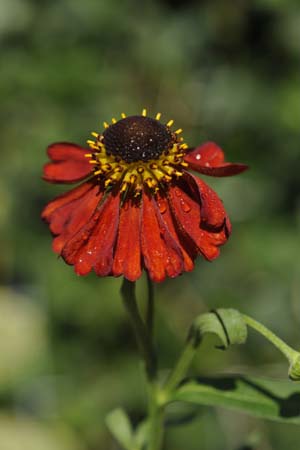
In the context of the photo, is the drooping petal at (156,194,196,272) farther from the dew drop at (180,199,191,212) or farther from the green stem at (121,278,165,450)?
the green stem at (121,278,165,450)

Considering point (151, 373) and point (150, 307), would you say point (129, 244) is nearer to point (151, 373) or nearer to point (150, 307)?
point (150, 307)

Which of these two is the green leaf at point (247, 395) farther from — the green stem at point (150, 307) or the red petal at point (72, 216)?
the red petal at point (72, 216)

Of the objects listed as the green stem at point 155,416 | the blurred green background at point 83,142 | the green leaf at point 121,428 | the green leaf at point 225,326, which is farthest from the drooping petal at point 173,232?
the blurred green background at point 83,142

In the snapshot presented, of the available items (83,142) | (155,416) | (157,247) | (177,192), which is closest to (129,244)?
(157,247)

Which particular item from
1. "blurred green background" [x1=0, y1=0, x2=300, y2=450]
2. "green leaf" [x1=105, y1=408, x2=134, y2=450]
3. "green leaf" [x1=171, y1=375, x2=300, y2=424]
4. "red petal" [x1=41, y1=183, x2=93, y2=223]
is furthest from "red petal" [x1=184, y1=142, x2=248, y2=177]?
"blurred green background" [x1=0, y1=0, x2=300, y2=450]

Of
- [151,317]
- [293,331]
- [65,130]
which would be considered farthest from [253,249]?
[151,317]
